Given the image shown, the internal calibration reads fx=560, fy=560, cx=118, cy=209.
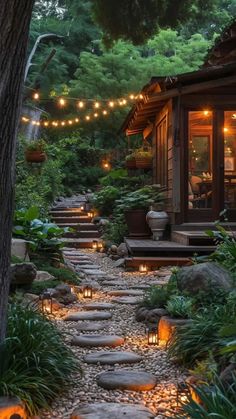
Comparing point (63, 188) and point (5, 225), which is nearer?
point (5, 225)

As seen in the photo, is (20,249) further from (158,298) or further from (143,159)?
(143,159)

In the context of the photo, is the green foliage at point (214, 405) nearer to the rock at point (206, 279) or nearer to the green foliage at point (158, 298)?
the rock at point (206, 279)

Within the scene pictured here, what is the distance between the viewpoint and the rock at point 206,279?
4.79 meters

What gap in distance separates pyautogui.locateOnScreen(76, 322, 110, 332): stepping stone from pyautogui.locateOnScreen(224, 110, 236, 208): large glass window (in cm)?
593

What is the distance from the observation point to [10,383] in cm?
307

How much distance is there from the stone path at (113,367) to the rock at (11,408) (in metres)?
0.22

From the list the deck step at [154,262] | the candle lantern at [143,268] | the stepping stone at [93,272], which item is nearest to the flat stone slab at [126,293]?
the stepping stone at [93,272]

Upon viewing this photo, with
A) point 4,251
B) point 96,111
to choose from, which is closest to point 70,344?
point 4,251

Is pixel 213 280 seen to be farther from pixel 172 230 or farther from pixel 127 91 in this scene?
pixel 127 91

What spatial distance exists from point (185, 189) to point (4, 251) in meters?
7.46

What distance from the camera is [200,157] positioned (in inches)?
419

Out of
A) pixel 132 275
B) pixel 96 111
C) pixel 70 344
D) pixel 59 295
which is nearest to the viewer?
pixel 70 344

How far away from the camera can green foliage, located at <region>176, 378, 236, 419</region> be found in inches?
88.0

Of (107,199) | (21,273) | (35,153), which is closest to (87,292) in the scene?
(21,273)
